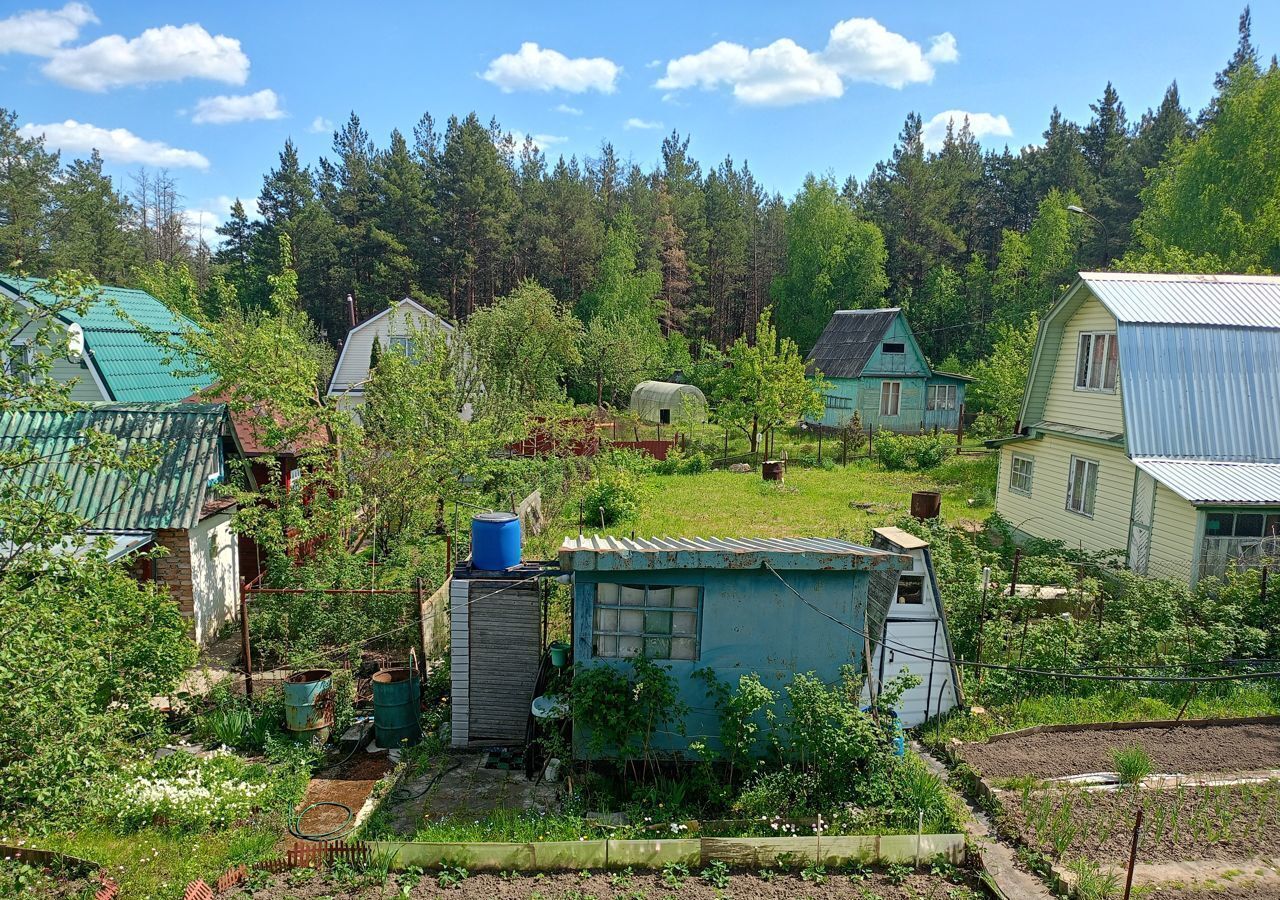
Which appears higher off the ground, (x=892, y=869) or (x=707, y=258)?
(x=707, y=258)

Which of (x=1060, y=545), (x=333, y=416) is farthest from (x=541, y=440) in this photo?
(x=1060, y=545)

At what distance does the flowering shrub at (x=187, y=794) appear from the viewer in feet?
23.1

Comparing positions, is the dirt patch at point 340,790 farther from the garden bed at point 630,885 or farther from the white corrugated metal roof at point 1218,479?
the white corrugated metal roof at point 1218,479

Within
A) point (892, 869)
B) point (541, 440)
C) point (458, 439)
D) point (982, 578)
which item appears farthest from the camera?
point (541, 440)

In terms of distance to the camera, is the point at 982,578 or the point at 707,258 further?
the point at 707,258

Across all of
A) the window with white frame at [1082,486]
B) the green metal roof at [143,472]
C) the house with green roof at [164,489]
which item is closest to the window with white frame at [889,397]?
the window with white frame at [1082,486]

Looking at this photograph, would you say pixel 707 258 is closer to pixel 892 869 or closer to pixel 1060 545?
pixel 1060 545

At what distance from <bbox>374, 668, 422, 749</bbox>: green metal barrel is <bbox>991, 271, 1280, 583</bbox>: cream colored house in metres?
11.7

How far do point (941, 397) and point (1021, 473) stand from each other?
17.8 metres

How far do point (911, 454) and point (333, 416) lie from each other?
20294mm

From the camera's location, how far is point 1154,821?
7184 millimetres

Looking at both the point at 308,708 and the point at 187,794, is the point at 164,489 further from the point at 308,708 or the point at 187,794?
the point at 187,794

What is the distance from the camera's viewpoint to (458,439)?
14039 millimetres

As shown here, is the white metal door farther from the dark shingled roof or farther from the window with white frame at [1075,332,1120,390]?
the dark shingled roof
